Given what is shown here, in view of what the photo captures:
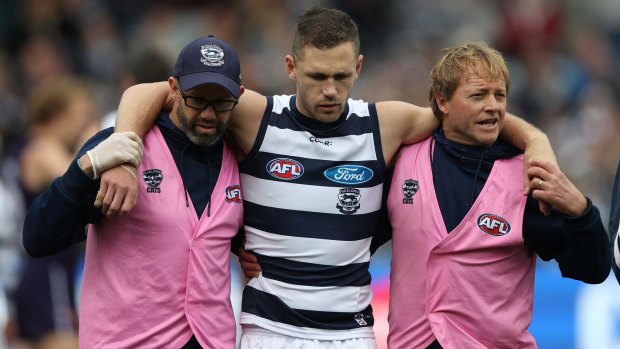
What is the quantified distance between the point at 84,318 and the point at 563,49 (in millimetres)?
9810

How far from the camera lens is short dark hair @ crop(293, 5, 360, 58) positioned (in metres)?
5.89

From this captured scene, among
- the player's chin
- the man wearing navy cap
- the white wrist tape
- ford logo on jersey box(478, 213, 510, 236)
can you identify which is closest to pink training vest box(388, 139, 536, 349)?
ford logo on jersey box(478, 213, 510, 236)

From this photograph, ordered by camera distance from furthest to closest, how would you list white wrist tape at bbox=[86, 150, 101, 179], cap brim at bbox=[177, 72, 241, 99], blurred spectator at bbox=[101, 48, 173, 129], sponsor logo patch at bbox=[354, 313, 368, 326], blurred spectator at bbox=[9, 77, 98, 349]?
blurred spectator at bbox=[9, 77, 98, 349], blurred spectator at bbox=[101, 48, 173, 129], sponsor logo patch at bbox=[354, 313, 368, 326], cap brim at bbox=[177, 72, 241, 99], white wrist tape at bbox=[86, 150, 101, 179]

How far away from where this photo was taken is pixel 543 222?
580 centimetres

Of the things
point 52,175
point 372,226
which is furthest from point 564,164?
point 372,226

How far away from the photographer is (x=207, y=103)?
5672 mm

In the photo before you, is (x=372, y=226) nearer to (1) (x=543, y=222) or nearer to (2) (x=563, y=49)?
(1) (x=543, y=222)

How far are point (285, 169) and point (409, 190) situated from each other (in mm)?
625

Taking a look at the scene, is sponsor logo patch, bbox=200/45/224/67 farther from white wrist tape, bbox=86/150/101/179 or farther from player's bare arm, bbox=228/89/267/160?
white wrist tape, bbox=86/150/101/179

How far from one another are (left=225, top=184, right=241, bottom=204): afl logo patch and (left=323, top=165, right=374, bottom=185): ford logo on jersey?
44 cm

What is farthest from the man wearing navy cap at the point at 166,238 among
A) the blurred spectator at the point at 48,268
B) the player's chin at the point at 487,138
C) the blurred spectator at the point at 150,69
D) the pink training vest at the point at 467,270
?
the blurred spectator at the point at 48,268

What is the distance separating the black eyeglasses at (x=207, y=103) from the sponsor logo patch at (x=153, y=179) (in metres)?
0.36

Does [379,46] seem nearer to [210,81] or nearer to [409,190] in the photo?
[409,190]

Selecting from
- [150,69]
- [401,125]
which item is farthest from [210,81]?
[150,69]
